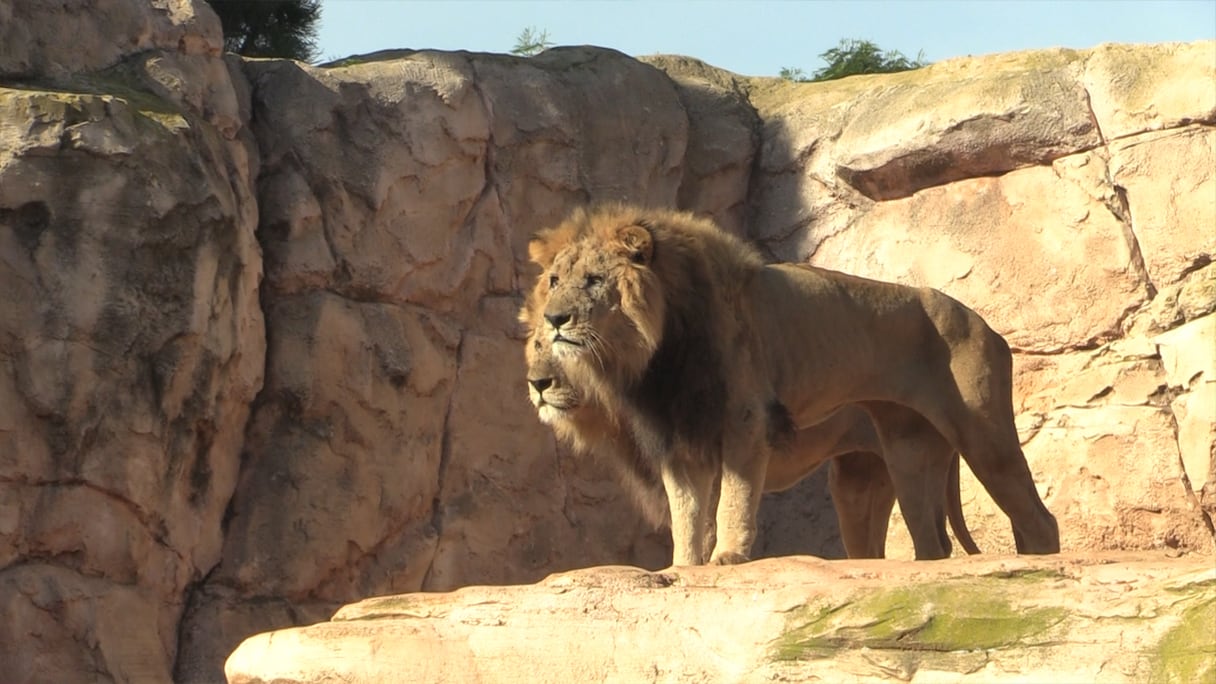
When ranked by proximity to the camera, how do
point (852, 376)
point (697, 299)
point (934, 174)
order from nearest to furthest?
point (697, 299), point (852, 376), point (934, 174)

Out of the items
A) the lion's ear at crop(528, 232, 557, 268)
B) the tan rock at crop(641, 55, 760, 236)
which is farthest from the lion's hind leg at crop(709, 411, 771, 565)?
the tan rock at crop(641, 55, 760, 236)

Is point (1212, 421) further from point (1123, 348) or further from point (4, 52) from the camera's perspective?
point (4, 52)

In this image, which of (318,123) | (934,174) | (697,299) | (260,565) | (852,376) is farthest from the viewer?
(934,174)

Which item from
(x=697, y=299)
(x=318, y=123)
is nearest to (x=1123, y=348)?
(x=697, y=299)

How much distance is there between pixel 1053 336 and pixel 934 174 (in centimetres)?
114

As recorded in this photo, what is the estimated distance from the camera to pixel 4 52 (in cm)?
857

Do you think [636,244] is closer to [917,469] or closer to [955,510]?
[917,469]

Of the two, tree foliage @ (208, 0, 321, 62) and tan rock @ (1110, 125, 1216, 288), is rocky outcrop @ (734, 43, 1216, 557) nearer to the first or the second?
tan rock @ (1110, 125, 1216, 288)

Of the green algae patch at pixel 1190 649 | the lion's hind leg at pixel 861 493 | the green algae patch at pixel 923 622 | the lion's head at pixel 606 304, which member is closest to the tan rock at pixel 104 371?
the lion's head at pixel 606 304

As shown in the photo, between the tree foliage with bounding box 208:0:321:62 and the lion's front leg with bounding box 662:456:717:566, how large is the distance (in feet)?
18.7

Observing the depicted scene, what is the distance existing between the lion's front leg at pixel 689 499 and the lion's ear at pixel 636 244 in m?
0.77

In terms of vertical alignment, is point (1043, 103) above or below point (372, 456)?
above

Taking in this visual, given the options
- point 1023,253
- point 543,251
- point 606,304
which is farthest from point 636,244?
point 1023,253

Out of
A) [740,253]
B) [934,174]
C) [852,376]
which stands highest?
[934,174]
